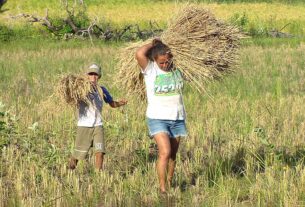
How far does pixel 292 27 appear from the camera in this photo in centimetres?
3031

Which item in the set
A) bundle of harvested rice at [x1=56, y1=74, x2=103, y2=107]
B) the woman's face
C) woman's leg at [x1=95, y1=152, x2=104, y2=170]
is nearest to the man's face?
bundle of harvested rice at [x1=56, y1=74, x2=103, y2=107]

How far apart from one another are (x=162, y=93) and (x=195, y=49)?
55cm

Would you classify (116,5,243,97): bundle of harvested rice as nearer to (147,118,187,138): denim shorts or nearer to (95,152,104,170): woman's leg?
(147,118,187,138): denim shorts

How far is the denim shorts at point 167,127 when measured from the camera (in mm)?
5887

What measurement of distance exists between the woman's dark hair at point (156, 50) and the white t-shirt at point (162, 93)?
0.06m

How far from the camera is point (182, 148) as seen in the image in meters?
7.64

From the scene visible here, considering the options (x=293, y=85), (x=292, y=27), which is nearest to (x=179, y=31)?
(x=293, y=85)

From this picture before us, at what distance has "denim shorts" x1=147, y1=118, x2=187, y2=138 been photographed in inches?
232

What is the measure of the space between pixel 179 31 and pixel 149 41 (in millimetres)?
323

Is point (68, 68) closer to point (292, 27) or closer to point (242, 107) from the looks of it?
point (242, 107)

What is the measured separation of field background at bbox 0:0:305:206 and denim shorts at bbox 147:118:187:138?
450 mm

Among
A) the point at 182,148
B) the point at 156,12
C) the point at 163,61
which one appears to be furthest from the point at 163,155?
the point at 156,12

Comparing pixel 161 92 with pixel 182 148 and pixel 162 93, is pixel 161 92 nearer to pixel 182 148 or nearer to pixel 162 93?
pixel 162 93

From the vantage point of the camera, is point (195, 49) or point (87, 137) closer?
point (195, 49)
